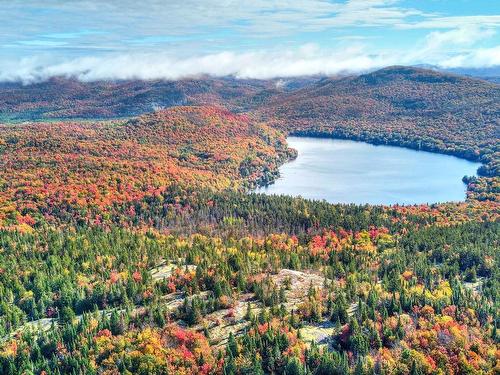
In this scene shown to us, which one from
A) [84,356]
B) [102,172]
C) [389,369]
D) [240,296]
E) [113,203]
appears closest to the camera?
[389,369]

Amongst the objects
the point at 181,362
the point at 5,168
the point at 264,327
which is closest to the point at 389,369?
the point at 264,327

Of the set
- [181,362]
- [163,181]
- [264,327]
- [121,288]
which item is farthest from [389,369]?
[163,181]

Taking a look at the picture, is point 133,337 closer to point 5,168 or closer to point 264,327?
point 264,327

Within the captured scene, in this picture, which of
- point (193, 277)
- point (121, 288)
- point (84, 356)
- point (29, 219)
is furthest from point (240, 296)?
point (29, 219)

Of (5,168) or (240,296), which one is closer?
(240,296)

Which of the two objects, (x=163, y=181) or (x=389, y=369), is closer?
(x=389, y=369)

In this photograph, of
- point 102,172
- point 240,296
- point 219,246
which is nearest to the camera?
point 240,296

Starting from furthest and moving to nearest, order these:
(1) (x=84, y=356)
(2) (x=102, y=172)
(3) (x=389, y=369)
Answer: (2) (x=102, y=172), (1) (x=84, y=356), (3) (x=389, y=369)

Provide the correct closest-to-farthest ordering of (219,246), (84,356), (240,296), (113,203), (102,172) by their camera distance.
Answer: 1. (84,356)
2. (240,296)
3. (219,246)
4. (113,203)
5. (102,172)

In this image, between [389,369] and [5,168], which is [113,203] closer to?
[5,168]
